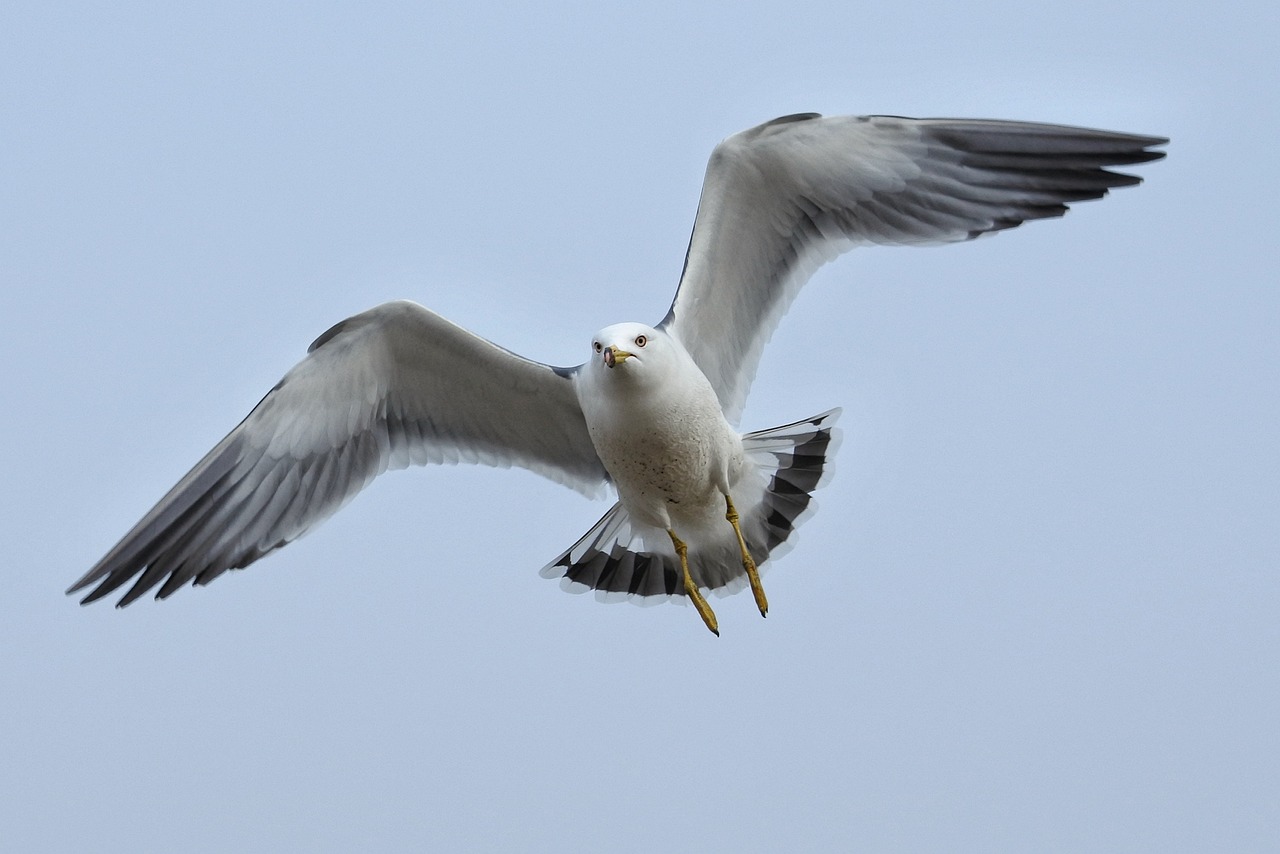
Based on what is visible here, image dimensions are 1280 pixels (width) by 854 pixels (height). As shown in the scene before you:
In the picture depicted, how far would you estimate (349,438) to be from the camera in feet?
22.0

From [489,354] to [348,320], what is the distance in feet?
2.01

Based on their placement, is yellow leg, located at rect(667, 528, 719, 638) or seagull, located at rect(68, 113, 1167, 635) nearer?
seagull, located at rect(68, 113, 1167, 635)

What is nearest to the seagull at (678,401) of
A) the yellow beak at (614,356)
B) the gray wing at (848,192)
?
the gray wing at (848,192)

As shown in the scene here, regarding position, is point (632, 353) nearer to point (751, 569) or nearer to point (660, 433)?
point (660, 433)

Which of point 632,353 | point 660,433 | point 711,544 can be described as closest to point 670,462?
point 660,433

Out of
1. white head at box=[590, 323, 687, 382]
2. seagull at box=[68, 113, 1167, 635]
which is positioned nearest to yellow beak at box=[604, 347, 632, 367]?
white head at box=[590, 323, 687, 382]

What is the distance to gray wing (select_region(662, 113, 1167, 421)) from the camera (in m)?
6.08

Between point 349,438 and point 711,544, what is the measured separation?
69.0 inches

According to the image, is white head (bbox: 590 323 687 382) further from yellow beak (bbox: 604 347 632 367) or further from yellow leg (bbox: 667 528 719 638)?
yellow leg (bbox: 667 528 719 638)

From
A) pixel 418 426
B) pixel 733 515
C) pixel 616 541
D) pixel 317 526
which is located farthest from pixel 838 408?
pixel 317 526

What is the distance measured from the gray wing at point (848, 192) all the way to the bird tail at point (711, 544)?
63 cm

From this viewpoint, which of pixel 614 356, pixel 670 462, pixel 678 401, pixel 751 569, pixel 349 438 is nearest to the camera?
pixel 614 356

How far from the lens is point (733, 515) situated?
6.32m

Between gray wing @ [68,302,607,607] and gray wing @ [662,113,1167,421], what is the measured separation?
809 millimetres
